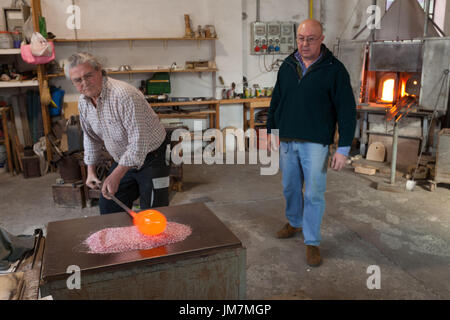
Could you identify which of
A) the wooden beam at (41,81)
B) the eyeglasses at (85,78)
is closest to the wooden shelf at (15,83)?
the wooden beam at (41,81)

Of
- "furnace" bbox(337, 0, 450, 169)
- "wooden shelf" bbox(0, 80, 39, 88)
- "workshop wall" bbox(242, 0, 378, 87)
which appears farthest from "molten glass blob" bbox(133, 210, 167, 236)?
"workshop wall" bbox(242, 0, 378, 87)

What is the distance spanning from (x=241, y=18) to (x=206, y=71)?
102cm

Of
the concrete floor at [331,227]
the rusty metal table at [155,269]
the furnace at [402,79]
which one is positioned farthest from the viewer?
the furnace at [402,79]

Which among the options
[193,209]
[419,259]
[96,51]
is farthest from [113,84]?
[96,51]

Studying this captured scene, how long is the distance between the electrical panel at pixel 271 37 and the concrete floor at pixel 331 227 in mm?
2369

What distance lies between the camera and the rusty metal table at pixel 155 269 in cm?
150

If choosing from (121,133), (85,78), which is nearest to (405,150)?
(121,133)

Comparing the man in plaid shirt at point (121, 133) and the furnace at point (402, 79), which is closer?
the man in plaid shirt at point (121, 133)

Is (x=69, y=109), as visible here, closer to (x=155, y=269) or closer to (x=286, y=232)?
(x=286, y=232)

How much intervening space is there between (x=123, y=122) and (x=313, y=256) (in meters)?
1.65

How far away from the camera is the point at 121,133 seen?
2.35 meters

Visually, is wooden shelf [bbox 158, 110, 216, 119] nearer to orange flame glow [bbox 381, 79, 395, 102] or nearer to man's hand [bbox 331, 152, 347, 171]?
orange flame glow [bbox 381, 79, 395, 102]

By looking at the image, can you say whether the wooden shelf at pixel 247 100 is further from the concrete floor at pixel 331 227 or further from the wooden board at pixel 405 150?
the wooden board at pixel 405 150

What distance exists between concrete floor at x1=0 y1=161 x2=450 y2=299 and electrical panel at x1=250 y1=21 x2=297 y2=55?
2.37 meters
